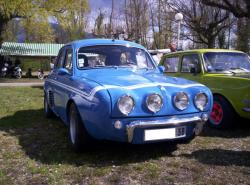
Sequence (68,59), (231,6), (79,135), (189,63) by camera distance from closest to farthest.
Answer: (79,135)
(68,59)
(189,63)
(231,6)

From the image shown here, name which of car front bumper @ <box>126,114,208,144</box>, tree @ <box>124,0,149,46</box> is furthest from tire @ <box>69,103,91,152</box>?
tree @ <box>124,0,149,46</box>

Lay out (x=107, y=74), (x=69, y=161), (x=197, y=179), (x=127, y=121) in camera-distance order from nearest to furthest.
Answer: (x=197, y=179) → (x=127, y=121) → (x=69, y=161) → (x=107, y=74)

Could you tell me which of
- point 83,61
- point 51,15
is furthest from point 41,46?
point 83,61

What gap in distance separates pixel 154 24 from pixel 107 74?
106ft

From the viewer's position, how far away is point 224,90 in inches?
278

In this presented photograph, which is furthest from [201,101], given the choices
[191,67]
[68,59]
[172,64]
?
[172,64]

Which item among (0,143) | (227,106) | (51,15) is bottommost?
(0,143)

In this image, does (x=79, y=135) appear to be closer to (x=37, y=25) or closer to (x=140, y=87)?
(x=140, y=87)

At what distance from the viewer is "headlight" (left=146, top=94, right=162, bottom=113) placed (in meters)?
4.79

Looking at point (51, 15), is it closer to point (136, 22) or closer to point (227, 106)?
point (136, 22)

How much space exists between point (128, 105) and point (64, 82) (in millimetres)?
1978

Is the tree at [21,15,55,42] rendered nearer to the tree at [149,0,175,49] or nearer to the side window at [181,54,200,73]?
the tree at [149,0,175,49]

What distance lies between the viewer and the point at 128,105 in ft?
15.4

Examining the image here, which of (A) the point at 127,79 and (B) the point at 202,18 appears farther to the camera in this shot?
(B) the point at 202,18
